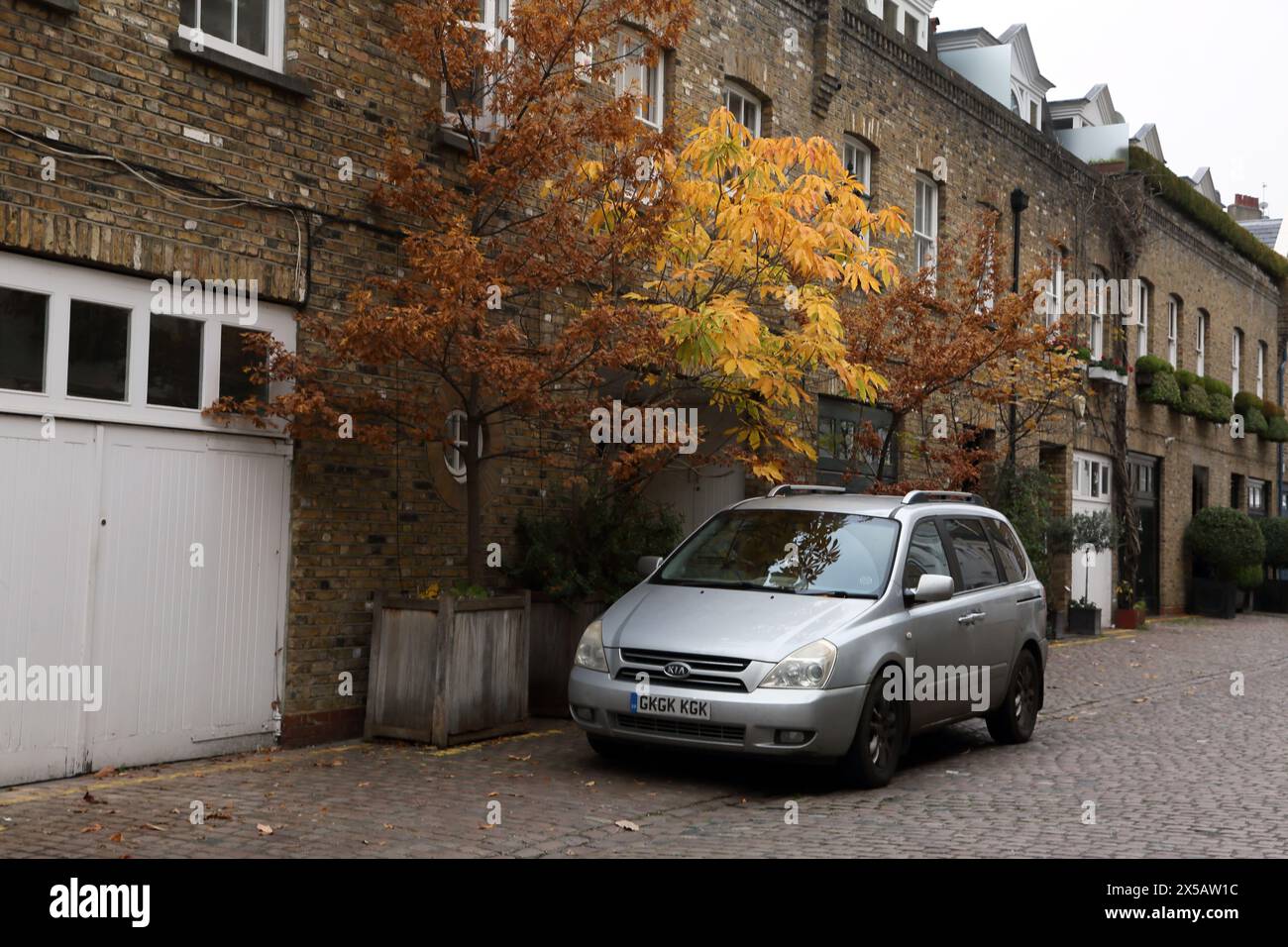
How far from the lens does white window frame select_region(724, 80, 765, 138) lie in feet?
51.1

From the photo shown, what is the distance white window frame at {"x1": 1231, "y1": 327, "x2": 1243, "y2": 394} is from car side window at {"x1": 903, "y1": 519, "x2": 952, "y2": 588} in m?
25.8

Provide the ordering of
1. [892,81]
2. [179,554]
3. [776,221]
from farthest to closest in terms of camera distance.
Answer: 1. [892,81]
2. [776,221]
3. [179,554]

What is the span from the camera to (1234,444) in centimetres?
3344

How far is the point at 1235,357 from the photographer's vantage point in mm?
33844

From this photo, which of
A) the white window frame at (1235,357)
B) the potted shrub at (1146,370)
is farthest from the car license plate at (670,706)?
the white window frame at (1235,357)

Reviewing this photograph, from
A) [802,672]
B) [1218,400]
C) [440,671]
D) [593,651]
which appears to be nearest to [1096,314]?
[1218,400]

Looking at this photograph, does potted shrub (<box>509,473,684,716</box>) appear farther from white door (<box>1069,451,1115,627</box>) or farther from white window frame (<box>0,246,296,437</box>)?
white door (<box>1069,451,1115,627</box>)

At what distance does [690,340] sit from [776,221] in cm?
132

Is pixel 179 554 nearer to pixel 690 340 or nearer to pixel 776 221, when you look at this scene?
pixel 690 340

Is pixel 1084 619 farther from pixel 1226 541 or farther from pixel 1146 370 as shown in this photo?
pixel 1226 541

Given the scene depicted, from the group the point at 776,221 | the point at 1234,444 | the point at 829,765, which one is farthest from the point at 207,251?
the point at 1234,444

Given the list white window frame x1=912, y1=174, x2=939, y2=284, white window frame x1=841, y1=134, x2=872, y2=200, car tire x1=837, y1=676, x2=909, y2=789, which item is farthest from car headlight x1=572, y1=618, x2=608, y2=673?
white window frame x1=912, y1=174, x2=939, y2=284

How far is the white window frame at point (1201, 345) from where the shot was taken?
30856mm

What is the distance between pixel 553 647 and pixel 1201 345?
78.3 feet
